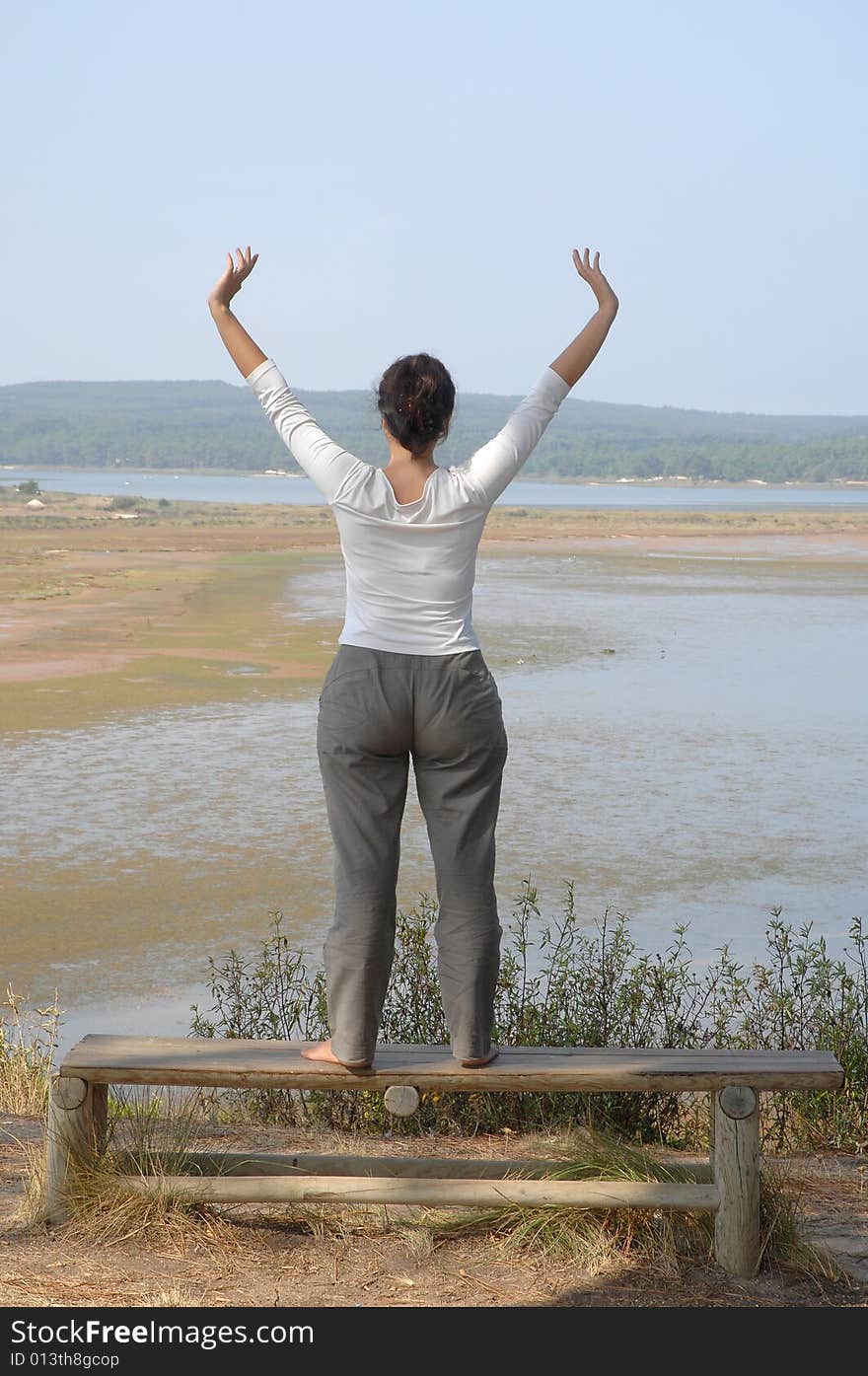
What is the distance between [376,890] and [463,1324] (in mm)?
1111

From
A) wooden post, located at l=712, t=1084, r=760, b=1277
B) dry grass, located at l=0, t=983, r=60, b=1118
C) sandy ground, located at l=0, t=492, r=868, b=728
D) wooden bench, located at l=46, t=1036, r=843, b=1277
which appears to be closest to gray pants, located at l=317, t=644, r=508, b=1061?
wooden bench, located at l=46, t=1036, r=843, b=1277

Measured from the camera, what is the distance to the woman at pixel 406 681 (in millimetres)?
4137

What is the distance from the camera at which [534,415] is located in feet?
14.0

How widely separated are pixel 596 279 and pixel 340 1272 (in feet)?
9.50

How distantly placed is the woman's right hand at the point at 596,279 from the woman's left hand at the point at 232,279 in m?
0.94

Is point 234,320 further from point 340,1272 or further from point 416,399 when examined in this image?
point 340,1272

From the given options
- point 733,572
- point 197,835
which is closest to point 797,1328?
point 197,835

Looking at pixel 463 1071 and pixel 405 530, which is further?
pixel 463 1071

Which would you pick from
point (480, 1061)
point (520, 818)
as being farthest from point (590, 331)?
point (520, 818)

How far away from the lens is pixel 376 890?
14.0 ft

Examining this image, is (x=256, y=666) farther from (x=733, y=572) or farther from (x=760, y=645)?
(x=733, y=572)

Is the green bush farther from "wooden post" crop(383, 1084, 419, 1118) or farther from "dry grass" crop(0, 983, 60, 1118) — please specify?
"wooden post" crop(383, 1084, 419, 1118)

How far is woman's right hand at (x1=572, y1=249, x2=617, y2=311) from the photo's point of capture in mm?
4562

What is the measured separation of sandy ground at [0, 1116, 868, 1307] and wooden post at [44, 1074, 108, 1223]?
0.27 ft
